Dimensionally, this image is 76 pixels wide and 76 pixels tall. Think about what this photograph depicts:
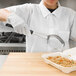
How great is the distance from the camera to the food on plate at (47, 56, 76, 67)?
1.08 meters

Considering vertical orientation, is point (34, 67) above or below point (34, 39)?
below

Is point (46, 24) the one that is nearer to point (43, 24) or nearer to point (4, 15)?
point (43, 24)

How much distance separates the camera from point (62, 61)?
3.72 ft

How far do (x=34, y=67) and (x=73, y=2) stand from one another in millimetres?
1566

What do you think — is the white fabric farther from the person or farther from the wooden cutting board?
the wooden cutting board

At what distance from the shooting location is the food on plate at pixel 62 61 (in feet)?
3.54

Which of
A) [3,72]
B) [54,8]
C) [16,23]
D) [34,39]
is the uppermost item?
[54,8]

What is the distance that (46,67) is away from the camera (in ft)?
3.66

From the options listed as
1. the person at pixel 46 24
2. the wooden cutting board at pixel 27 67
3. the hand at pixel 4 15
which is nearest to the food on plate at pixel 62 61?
the wooden cutting board at pixel 27 67

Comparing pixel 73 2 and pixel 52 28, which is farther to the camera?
pixel 73 2

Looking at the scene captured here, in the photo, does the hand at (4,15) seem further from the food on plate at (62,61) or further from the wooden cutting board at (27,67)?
the food on plate at (62,61)

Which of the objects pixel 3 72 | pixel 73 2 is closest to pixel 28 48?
pixel 3 72

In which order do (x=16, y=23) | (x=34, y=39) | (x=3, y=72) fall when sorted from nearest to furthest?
(x=3, y=72) < (x=16, y=23) < (x=34, y=39)

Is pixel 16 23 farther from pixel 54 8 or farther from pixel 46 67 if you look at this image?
pixel 54 8
